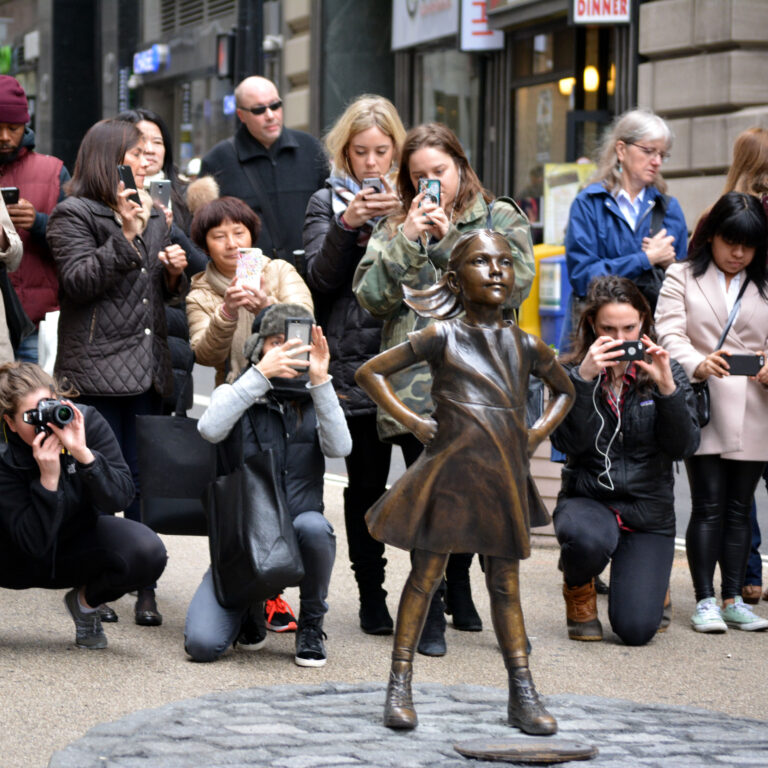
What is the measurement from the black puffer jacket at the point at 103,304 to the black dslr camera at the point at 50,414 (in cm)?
90

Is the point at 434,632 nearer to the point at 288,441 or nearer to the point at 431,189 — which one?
the point at 288,441

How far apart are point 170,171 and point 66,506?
2.44 meters

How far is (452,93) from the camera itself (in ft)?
61.9

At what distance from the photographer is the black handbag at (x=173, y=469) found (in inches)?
231

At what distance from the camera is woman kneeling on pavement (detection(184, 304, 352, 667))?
5.43 meters

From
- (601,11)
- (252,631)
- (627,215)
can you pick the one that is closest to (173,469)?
(252,631)

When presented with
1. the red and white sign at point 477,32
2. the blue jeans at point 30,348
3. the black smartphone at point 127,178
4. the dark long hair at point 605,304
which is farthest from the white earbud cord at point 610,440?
the red and white sign at point 477,32

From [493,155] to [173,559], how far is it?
11485mm

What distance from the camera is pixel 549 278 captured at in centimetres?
1047

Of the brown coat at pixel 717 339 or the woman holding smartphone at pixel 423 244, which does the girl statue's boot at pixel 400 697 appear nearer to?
the woman holding smartphone at pixel 423 244

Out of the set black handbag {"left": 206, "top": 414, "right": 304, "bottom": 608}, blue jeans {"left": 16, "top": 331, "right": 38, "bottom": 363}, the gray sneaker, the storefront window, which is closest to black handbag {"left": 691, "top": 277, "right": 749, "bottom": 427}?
black handbag {"left": 206, "top": 414, "right": 304, "bottom": 608}

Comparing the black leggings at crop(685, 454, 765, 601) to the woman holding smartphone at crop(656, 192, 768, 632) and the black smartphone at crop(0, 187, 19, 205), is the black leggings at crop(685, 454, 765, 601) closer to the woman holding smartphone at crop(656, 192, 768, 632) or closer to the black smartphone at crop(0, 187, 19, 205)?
the woman holding smartphone at crop(656, 192, 768, 632)

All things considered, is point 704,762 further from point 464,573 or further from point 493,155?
point 493,155

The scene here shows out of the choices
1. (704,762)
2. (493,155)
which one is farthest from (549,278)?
(493,155)
